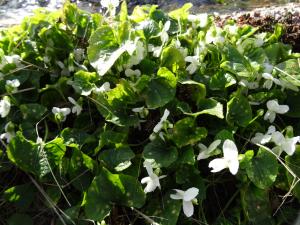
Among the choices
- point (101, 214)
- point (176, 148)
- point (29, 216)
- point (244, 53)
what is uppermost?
point (244, 53)

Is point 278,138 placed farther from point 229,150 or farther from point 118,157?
point 118,157

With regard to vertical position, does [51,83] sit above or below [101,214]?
above

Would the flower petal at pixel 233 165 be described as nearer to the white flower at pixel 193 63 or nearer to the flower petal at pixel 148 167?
the flower petal at pixel 148 167

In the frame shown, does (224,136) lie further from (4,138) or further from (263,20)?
(263,20)

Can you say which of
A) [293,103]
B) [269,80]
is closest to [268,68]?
[269,80]

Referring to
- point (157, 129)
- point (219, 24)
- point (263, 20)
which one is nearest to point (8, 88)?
point (157, 129)

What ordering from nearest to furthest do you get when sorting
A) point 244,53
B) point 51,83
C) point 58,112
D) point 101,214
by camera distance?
1. point 101,214
2. point 58,112
3. point 244,53
4. point 51,83

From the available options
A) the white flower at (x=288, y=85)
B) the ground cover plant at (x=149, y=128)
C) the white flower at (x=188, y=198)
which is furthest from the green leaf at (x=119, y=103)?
the white flower at (x=288, y=85)
